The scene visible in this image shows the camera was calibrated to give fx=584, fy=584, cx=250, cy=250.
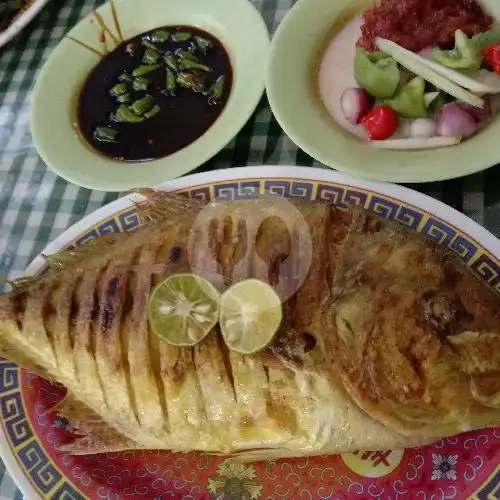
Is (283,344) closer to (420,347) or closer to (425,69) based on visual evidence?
(420,347)

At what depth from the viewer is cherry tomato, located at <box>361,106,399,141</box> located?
2293 mm

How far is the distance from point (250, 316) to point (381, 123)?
1.10 m

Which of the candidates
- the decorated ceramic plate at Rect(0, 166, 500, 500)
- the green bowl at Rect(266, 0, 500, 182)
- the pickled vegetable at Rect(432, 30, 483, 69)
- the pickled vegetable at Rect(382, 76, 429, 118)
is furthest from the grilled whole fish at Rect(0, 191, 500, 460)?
the pickled vegetable at Rect(432, 30, 483, 69)

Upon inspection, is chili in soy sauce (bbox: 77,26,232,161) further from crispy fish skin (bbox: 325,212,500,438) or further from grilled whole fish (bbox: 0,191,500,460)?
crispy fish skin (bbox: 325,212,500,438)

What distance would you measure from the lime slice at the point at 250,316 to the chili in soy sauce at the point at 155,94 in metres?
1.23

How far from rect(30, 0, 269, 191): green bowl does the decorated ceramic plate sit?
608mm

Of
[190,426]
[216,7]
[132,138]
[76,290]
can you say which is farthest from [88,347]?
[216,7]

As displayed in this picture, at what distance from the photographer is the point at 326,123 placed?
2361 mm

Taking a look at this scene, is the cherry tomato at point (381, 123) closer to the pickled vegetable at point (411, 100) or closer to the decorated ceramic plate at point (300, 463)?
the pickled vegetable at point (411, 100)

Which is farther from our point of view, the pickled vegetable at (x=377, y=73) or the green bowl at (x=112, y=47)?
the green bowl at (x=112, y=47)

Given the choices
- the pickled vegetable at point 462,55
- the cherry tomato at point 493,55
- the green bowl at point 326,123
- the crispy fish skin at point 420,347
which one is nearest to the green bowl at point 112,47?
the green bowl at point 326,123

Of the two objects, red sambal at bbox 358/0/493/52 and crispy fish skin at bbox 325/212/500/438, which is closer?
crispy fish skin at bbox 325/212/500/438

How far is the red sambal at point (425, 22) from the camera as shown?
8.02 feet

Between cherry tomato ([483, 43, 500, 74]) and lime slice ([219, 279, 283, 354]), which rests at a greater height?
cherry tomato ([483, 43, 500, 74])
